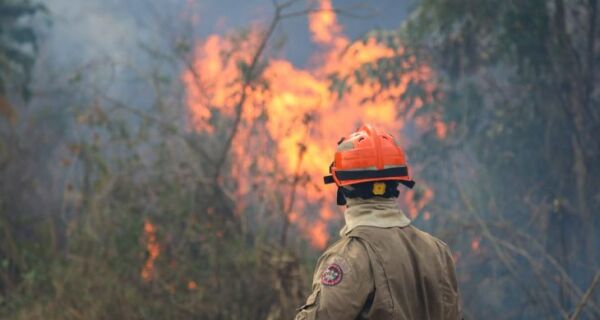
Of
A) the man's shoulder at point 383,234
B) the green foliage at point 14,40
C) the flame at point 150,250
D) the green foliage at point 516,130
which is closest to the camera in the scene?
the man's shoulder at point 383,234

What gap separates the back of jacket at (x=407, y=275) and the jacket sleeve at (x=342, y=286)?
1.5 inches

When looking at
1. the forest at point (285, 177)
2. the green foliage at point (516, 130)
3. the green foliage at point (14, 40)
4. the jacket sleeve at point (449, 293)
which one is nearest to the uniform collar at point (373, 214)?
the jacket sleeve at point (449, 293)

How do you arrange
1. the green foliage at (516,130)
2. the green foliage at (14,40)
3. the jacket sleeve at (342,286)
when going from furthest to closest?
the green foliage at (14,40) < the green foliage at (516,130) < the jacket sleeve at (342,286)

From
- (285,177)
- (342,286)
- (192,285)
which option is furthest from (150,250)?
(342,286)

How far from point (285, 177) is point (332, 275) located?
4849 mm

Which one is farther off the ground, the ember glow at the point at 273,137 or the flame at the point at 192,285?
the ember glow at the point at 273,137

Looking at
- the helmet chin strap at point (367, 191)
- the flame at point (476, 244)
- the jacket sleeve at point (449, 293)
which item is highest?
the helmet chin strap at point (367, 191)

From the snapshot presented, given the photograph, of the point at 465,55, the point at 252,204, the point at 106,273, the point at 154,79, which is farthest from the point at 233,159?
the point at 465,55

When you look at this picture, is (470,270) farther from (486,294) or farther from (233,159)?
(233,159)

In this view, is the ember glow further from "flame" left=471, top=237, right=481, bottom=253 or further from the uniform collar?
the uniform collar

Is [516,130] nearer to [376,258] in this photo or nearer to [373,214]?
[373,214]

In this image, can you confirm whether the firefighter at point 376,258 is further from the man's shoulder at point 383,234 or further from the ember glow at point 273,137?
the ember glow at point 273,137

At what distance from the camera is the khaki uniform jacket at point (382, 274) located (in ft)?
7.54

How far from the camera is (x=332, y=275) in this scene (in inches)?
91.6
